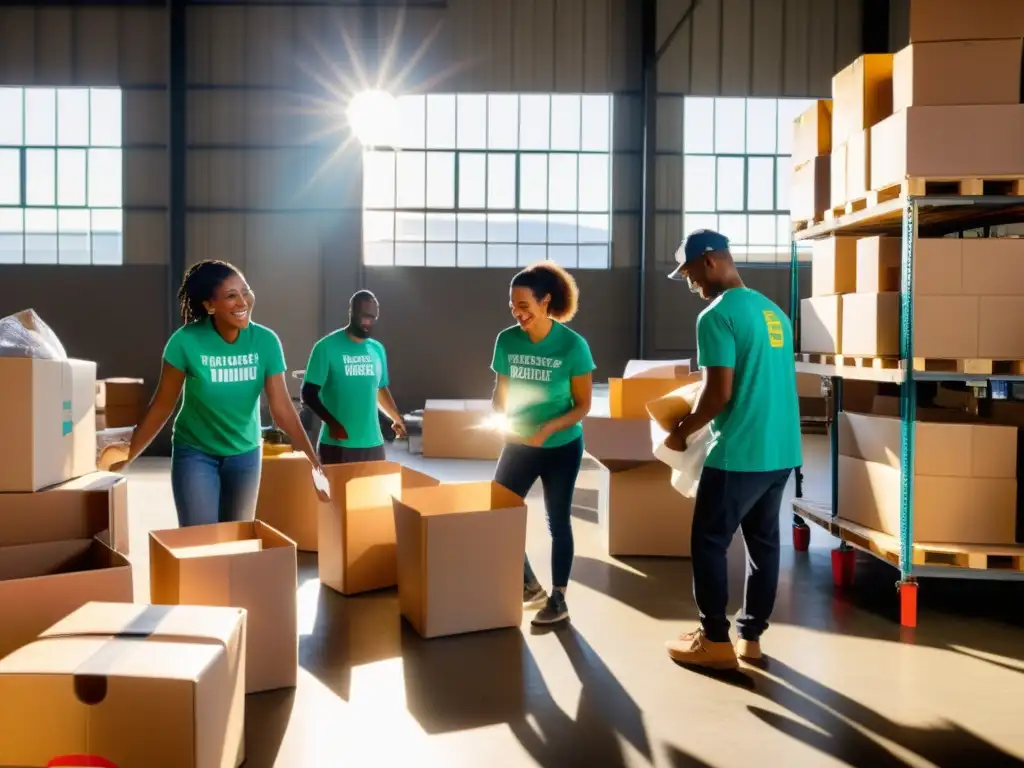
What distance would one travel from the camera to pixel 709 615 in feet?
11.0

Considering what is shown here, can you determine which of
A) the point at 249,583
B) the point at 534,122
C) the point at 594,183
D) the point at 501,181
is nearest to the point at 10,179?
the point at 501,181

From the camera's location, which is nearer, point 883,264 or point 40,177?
point 883,264

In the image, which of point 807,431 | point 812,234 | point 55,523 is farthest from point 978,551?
point 807,431

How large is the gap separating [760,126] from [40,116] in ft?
35.3

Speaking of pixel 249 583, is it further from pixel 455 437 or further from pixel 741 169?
pixel 741 169

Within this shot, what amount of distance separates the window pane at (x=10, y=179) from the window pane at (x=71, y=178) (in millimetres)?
589

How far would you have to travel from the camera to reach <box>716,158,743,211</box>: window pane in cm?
1288

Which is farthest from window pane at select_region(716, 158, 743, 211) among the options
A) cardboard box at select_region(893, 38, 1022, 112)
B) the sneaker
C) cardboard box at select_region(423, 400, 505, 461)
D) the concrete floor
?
the sneaker

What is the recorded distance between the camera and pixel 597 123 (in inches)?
501

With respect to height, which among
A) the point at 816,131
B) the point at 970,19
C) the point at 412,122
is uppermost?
the point at 412,122

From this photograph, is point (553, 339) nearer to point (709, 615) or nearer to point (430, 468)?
point (709, 615)

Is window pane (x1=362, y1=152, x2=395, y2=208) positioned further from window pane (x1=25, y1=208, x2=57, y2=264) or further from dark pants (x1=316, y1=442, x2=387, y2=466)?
dark pants (x1=316, y1=442, x2=387, y2=466)

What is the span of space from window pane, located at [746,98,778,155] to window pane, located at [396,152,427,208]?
491 centimetres

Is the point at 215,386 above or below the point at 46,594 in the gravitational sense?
above
